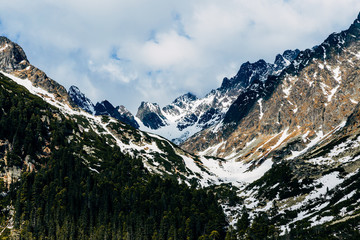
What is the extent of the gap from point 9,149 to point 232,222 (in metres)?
137

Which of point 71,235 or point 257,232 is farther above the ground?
point 71,235

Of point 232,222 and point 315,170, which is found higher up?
point 315,170

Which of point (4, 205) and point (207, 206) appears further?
point (207, 206)

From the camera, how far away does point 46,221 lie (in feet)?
483

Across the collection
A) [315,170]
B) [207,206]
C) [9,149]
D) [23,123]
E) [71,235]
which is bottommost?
[71,235]

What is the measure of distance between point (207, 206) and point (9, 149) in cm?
12015

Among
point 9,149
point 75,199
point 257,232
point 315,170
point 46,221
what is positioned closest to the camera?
point 257,232

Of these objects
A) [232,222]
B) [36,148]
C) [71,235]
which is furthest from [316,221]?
[36,148]

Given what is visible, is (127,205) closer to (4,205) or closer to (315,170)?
(4,205)

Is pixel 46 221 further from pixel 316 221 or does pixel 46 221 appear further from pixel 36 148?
pixel 316 221

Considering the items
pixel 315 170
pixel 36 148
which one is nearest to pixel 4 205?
pixel 36 148

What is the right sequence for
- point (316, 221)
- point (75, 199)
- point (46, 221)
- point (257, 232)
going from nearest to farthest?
point (316, 221) → point (257, 232) → point (46, 221) → point (75, 199)

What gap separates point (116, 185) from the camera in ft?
611

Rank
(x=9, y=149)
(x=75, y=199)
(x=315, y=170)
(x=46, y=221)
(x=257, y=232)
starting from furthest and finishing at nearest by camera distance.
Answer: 1. (x=315, y=170)
2. (x=9, y=149)
3. (x=75, y=199)
4. (x=46, y=221)
5. (x=257, y=232)
